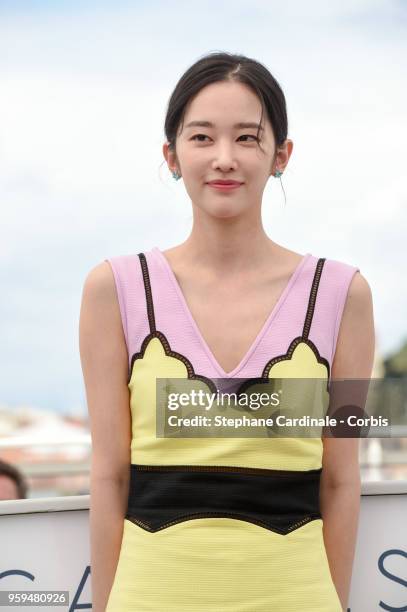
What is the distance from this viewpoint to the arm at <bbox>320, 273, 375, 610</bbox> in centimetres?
244

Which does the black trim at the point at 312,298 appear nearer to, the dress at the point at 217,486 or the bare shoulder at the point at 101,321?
the dress at the point at 217,486

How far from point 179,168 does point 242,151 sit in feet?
0.62

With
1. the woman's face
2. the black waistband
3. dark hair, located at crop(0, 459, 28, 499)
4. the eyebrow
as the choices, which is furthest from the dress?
dark hair, located at crop(0, 459, 28, 499)

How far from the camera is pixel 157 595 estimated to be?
2211mm

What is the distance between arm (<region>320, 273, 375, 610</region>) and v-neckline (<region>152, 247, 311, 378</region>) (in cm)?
13

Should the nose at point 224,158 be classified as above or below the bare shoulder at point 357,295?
above

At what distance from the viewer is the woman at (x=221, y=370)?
2.22m

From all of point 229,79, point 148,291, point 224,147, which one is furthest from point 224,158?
point 148,291

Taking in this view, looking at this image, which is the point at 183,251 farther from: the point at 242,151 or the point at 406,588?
the point at 406,588

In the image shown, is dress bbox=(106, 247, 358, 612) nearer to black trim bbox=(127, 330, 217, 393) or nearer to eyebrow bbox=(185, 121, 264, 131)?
black trim bbox=(127, 330, 217, 393)

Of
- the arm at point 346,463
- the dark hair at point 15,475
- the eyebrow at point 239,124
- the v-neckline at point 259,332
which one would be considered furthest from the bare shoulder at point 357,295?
the dark hair at point 15,475

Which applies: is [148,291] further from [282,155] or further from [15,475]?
[15,475]

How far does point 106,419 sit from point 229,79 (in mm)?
787

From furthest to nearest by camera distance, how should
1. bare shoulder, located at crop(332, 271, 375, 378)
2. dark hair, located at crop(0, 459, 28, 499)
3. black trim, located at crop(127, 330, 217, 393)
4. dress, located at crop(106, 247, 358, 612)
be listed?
dark hair, located at crop(0, 459, 28, 499) → bare shoulder, located at crop(332, 271, 375, 378) → black trim, located at crop(127, 330, 217, 393) → dress, located at crop(106, 247, 358, 612)
